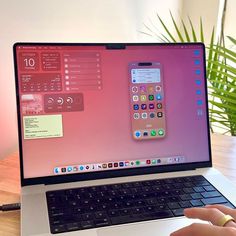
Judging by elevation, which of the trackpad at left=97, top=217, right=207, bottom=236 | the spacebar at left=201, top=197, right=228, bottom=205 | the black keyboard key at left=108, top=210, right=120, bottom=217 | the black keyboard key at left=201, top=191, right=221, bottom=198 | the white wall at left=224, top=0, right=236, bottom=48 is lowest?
the trackpad at left=97, top=217, right=207, bottom=236

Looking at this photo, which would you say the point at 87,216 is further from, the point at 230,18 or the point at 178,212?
the point at 230,18

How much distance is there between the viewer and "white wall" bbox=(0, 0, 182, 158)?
92 cm

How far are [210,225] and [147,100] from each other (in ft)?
1.17

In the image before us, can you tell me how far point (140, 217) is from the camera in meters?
0.60

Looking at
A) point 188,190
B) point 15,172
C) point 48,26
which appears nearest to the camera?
point 188,190

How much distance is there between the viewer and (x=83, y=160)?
0.74 m

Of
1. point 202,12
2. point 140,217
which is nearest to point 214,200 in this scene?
point 140,217

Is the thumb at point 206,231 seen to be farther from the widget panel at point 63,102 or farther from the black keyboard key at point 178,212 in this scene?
the widget panel at point 63,102

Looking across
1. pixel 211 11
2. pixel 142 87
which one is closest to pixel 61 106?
pixel 142 87

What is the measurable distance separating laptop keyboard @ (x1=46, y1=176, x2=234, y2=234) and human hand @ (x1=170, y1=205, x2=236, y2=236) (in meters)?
0.08

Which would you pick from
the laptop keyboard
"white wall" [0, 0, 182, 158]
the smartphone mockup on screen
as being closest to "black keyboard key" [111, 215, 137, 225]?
the laptop keyboard

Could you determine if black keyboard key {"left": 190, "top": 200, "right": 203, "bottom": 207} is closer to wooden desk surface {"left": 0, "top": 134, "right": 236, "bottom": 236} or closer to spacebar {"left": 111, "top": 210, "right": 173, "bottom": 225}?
spacebar {"left": 111, "top": 210, "right": 173, "bottom": 225}

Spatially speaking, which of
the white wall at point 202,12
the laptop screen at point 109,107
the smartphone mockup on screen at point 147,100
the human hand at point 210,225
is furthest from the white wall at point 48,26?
the white wall at point 202,12

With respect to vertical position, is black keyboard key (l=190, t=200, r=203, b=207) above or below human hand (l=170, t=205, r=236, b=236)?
below
